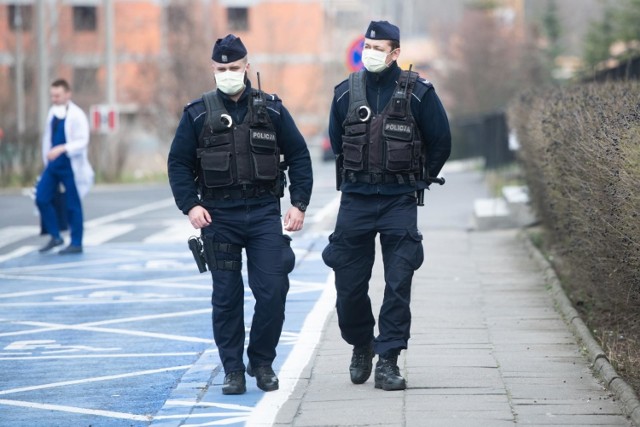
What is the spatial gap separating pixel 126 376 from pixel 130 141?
2833cm

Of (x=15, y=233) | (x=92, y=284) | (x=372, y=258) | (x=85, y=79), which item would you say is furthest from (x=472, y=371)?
(x=85, y=79)

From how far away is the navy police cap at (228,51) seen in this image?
745 centimetres

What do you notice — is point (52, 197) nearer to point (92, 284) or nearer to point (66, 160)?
point (66, 160)

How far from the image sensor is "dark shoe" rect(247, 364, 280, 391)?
24.7 feet

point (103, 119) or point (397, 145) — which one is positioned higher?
point (397, 145)

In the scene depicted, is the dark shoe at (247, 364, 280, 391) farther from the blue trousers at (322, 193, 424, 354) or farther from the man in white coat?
the man in white coat

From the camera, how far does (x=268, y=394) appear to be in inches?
294

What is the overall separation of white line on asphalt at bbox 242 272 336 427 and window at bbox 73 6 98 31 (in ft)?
202

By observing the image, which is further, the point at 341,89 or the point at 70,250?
the point at 70,250

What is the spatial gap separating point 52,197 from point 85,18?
61477mm

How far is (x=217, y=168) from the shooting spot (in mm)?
7457

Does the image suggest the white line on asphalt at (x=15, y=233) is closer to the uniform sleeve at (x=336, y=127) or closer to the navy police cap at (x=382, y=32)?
the uniform sleeve at (x=336, y=127)

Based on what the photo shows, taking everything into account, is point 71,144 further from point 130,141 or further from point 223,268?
point 130,141

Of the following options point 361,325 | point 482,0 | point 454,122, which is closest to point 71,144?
point 361,325
